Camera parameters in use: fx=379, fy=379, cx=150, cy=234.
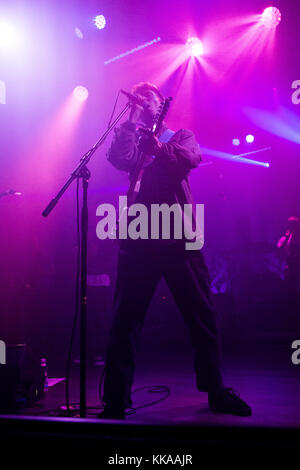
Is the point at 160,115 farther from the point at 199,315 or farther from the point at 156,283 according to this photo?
the point at 199,315

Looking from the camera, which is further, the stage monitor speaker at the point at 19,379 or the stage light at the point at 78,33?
the stage light at the point at 78,33

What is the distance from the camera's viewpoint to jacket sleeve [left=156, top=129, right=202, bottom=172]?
227 cm

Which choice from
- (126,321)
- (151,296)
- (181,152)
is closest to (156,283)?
(151,296)

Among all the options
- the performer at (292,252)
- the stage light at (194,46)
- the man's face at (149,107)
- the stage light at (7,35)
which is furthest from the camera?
the performer at (292,252)

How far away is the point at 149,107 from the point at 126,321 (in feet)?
4.62

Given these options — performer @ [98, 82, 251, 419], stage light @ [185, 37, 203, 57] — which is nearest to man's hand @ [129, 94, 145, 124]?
performer @ [98, 82, 251, 419]

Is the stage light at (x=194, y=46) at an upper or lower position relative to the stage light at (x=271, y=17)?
lower

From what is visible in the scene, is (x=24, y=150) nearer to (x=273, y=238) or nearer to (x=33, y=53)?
(x=33, y=53)

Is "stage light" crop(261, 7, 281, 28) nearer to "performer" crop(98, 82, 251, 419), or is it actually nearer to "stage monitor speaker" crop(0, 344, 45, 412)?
"performer" crop(98, 82, 251, 419)

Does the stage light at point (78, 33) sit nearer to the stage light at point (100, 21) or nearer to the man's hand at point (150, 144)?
the stage light at point (100, 21)

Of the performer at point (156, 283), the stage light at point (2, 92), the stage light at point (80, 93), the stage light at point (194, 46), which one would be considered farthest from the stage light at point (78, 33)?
the performer at point (156, 283)

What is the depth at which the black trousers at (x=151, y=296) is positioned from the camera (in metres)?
2.27

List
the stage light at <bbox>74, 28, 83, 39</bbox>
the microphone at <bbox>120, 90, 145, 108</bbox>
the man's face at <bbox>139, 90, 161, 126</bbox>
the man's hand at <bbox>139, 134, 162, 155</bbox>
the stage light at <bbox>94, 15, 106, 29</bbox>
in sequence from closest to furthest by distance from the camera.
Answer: the man's hand at <bbox>139, 134, 162, 155</bbox> < the microphone at <bbox>120, 90, 145, 108</bbox> < the man's face at <bbox>139, 90, 161, 126</bbox> < the stage light at <bbox>94, 15, 106, 29</bbox> < the stage light at <bbox>74, 28, 83, 39</bbox>

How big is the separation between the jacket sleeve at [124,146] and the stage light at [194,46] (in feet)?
14.0
